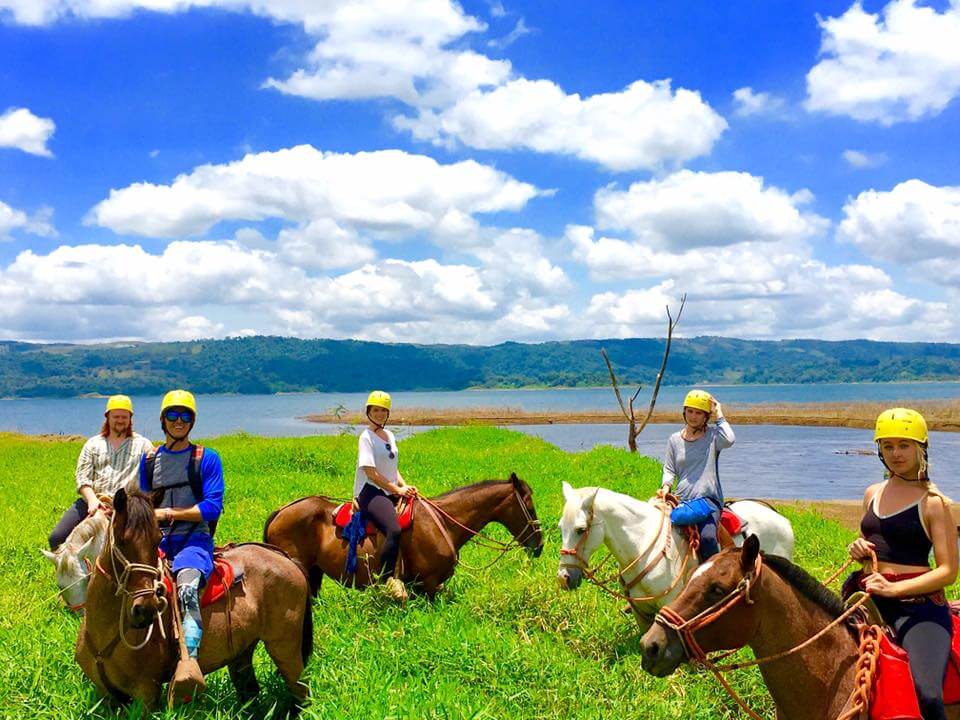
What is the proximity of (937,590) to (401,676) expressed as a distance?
4.10 m

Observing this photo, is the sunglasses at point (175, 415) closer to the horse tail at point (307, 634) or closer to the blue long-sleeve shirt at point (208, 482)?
the blue long-sleeve shirt at point (208, 482)

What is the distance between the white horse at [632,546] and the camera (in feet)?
22.8

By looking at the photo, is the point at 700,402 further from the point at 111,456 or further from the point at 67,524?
the point at 67,524

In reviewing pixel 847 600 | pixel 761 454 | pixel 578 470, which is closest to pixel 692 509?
pixel 847 600

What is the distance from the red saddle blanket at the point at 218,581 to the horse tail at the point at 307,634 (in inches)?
30.8

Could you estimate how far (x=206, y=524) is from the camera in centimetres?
532

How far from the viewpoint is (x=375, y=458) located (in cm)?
796

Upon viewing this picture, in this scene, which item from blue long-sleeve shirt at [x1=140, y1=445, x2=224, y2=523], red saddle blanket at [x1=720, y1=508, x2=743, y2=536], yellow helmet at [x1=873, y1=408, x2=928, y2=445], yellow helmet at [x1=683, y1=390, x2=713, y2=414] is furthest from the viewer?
red saddle blanket at [x1=720, y1=508, x2=743, y2=536]

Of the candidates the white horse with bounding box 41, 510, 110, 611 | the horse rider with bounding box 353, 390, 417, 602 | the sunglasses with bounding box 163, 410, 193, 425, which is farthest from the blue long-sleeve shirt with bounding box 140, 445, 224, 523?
the horse rider with bounding box 353, 390, 417, 602

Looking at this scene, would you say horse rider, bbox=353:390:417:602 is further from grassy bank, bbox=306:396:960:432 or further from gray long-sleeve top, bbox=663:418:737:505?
grassy bank, bbox=306:396:960:432

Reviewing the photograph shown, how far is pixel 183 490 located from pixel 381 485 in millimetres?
2931

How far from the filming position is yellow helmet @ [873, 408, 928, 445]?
3926 mm

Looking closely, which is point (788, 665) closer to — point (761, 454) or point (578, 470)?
point (578, 470)

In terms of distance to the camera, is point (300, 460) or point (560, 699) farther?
point (300, 460)
